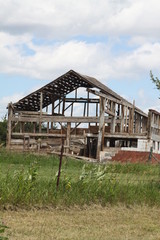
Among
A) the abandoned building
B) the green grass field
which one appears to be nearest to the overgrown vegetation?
the green grass field

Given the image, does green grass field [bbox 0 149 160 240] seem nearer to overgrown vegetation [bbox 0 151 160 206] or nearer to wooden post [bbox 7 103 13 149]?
overgrown vegetation [bbox 0 151 160 206]

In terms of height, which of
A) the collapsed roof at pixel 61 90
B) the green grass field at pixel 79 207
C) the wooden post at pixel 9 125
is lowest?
the green grass field at pixel 79 207

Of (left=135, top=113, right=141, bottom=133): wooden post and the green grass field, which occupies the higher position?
(left=135, top=113, right=141, bottom=133): wooden post

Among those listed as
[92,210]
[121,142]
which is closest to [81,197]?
[92,210]

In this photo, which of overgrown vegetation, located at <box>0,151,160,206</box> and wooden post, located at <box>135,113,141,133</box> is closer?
overgrown vegetation, located at <box>0,151,160,206</box>

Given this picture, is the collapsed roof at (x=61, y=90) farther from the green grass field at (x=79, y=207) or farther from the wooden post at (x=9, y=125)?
the green grass field at (x=79, y=207)

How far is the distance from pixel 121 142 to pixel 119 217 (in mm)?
21873

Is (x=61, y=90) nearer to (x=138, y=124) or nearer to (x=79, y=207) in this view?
(x=138, y=124)

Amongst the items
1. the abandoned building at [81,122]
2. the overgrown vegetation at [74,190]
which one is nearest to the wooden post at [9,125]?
the abandoned building at [81,122]

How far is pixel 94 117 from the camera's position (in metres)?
31.6

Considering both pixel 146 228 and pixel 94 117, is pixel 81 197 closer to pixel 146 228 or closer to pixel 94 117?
pixel 146 228

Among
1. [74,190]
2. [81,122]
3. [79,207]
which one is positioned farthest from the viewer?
[81,122]

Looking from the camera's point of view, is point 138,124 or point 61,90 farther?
point 138,124

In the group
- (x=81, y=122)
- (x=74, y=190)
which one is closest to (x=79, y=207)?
(x=74, y=190)
